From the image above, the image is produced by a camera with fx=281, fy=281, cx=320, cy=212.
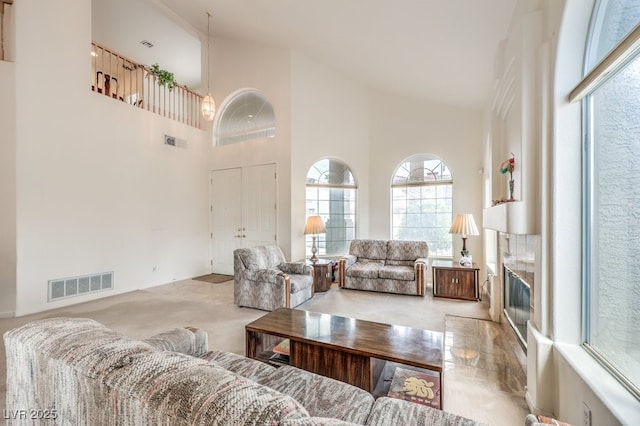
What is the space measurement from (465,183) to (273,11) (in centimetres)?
438

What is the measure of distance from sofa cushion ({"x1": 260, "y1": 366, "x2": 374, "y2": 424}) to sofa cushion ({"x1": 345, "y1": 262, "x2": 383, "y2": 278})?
3.26m

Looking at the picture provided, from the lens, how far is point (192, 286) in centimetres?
515

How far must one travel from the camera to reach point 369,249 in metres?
5.31

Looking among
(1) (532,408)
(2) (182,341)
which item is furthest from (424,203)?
(2) (182,341)

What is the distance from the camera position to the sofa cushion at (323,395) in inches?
50.0

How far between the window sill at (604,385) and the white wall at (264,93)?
13.7 ft

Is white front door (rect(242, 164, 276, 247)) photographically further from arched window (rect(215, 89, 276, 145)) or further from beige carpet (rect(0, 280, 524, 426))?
beige carpet (rect(0, 280, 524, 426))

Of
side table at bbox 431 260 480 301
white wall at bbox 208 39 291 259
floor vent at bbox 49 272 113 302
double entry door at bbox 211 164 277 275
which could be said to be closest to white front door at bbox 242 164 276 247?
double entry door at bbox 211 164 277 275

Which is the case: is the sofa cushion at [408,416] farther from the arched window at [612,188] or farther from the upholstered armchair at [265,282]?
the upholstered armchair at [265,282]

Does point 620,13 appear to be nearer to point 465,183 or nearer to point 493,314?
point 493,314

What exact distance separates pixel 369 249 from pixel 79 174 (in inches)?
191

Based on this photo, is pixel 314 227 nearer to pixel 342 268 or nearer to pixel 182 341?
pixel 342 268

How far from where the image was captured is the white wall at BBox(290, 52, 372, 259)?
531cm

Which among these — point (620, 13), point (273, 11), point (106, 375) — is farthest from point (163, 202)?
point (620, 13)
